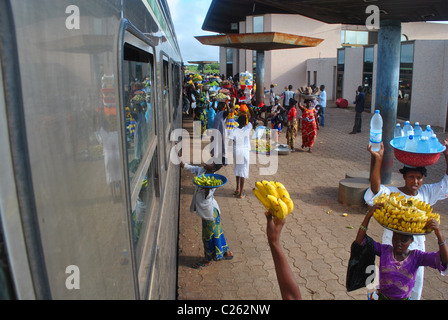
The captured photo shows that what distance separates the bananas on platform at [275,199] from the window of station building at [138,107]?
665 mm

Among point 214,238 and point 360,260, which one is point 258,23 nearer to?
point 214,238

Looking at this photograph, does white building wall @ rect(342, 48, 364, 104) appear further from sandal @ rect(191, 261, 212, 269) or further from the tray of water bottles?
sandal @ rect(191, 261, 212, 269)

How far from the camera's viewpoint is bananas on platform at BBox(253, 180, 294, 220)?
5.95ft

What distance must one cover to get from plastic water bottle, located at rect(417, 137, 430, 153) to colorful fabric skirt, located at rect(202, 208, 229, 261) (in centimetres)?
217

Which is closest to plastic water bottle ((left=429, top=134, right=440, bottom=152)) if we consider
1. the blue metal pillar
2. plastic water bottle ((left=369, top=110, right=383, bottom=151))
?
plastic water bottle ((left=369, top=110, right=383, bottom=151))

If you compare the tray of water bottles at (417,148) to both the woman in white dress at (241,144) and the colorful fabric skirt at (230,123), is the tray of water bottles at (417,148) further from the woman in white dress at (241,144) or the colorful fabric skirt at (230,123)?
the colorful fabric skirt at (230,123)

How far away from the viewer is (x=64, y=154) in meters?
0.81

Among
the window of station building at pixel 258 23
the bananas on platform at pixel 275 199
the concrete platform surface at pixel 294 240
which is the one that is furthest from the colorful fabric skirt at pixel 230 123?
the window of station building at pixel 258 23

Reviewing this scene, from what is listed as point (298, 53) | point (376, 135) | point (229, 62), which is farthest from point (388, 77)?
point (229, 62)

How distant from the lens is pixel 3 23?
2.02 feet

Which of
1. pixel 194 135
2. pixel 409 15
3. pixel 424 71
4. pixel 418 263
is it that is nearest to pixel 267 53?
pixel 424 71

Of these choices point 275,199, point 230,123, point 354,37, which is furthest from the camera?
point 354,37

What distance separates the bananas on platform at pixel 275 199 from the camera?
1814 mm

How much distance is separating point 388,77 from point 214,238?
3.69 meters
